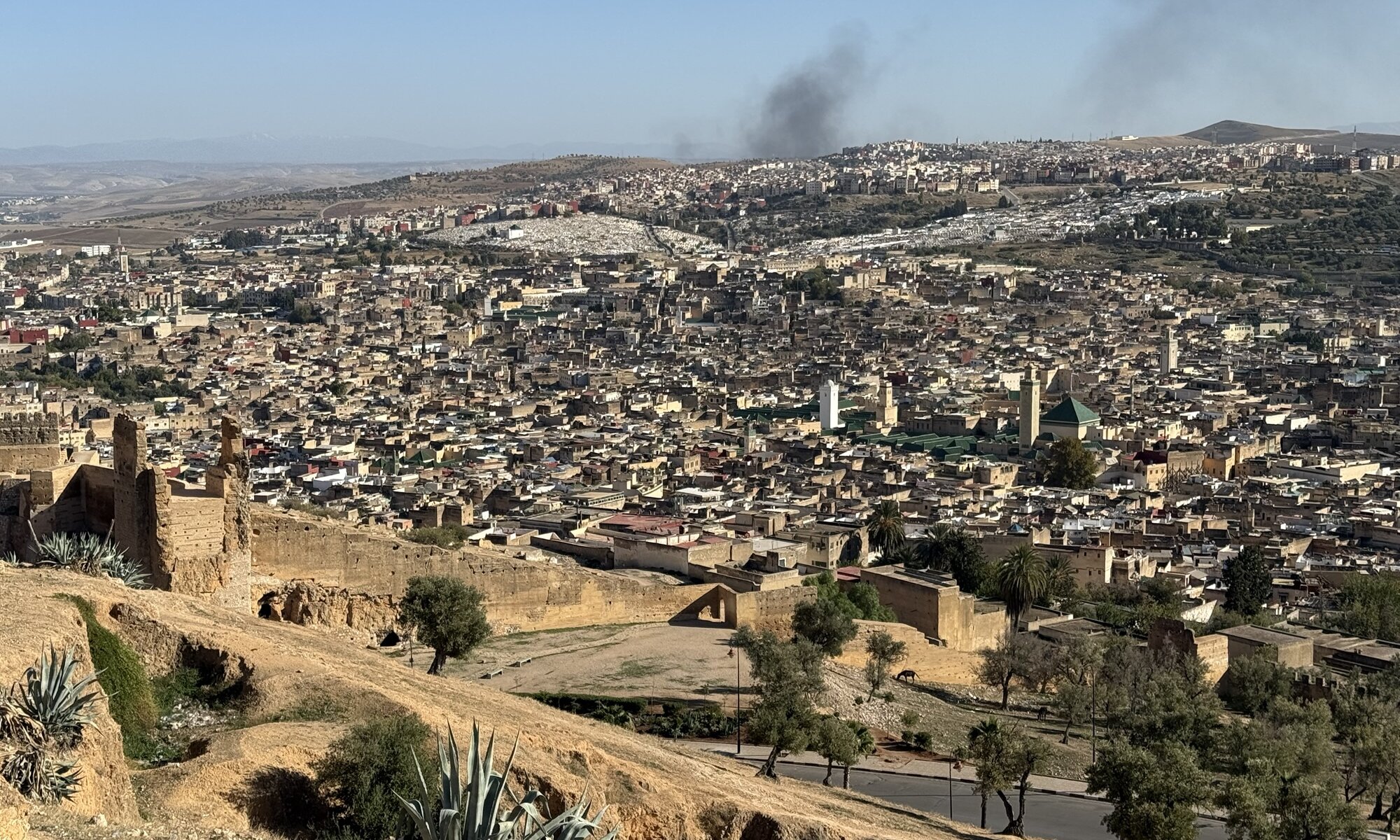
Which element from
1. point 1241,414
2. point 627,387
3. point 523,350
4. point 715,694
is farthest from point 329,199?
point 715,694

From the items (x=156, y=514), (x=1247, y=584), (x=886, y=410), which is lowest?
(x=886, y=410)

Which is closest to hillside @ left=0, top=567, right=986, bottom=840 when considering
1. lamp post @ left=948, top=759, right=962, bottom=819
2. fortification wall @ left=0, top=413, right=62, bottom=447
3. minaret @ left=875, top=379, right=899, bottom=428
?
lamp post @ left=948, top=759, right=962, bottom=819

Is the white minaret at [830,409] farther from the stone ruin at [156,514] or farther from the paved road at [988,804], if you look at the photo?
the stone ruin at [156,514]

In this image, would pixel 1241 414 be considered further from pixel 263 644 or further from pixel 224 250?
pixel 224 250

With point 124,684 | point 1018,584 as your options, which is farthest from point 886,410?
point 124,684

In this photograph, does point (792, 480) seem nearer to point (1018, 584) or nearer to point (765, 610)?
point (1018, 584)

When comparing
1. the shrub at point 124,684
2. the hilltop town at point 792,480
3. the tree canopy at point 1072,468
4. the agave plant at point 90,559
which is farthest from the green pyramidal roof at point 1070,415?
the shrub at point 124,684

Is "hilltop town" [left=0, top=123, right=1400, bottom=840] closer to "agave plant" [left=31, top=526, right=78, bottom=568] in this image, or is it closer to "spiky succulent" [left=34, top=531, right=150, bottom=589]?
"spiky succulent" [left=34, top=531, right=150, bottom=589]

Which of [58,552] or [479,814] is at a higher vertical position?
[479,814]
